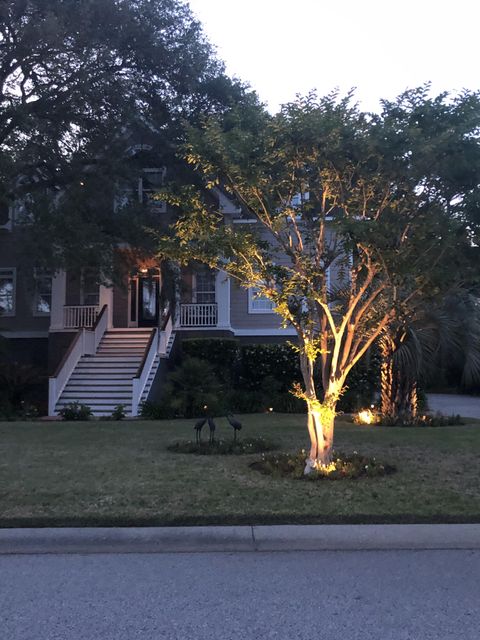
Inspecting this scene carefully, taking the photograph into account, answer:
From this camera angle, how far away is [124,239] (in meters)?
16.3

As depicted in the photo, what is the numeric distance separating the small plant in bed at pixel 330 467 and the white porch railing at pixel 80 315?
1276 cm

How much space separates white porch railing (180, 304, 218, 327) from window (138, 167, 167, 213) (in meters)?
3.21

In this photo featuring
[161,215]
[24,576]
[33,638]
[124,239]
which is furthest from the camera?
[161,215]

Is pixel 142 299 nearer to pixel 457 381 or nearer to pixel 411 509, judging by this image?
pixel 457 381

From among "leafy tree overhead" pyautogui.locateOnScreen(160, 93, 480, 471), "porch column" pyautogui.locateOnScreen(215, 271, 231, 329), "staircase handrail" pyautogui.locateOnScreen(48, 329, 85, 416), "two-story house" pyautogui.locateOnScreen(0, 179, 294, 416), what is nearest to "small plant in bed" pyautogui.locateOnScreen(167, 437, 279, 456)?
"leafy tree overhead" pyautogui.locateOnScreen(160, 93, 480, 471)

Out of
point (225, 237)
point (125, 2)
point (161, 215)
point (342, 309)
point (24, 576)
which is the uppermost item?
point (125, 2)

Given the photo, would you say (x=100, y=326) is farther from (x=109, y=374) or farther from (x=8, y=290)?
(x=8, y=290)

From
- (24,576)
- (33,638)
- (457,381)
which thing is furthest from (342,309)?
(457,381)

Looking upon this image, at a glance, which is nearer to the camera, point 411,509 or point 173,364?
point 411,509

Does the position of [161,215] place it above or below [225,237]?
above

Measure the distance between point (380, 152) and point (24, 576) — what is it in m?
6.04

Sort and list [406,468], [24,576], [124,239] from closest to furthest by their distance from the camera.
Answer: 1. [24,576]
2. [406,468]
3. [124,239]

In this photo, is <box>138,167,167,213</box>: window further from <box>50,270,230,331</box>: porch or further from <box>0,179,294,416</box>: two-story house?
<box>50,270,230,331</box>: porch

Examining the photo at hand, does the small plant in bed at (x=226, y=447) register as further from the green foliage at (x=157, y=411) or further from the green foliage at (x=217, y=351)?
the green foliage at (x=217, y=351)
